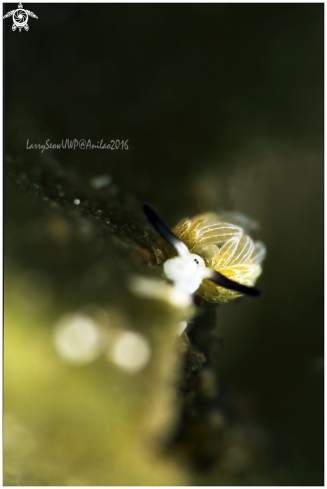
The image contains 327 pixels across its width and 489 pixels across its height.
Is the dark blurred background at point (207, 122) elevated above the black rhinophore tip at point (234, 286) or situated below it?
above

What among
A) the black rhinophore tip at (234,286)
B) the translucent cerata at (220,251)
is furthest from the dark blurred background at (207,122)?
the black rhinophore tip at (234,286)

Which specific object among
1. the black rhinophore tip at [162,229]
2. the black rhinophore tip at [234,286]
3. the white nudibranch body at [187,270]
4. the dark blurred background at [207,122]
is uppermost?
the dark blurred background at [207,122]

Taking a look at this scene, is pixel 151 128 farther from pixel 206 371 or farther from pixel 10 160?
pixel 206 371

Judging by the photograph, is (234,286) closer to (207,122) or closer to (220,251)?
(220,251)

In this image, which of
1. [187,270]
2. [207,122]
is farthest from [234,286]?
[207,122]

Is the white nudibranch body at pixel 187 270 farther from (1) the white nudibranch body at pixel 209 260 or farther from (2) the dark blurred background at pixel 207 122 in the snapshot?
(2) the dark blurred background at pixel 207 122

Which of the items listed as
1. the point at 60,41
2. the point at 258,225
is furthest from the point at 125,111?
the point at 258,225
